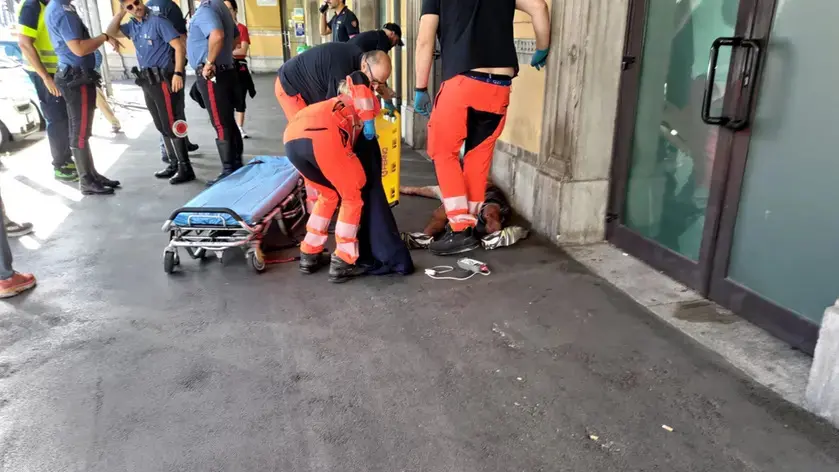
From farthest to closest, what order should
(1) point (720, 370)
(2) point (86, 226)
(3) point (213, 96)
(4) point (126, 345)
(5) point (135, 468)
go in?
(3) point (213, 96)
(2) point (86, 226)
(4) point (126, 345)
(1) point (720, 370)
(5) point (135, 468)

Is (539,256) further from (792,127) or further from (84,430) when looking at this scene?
(84,430)

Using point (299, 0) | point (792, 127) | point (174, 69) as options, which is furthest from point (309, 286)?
point (299, 0)

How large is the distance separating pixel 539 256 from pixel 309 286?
5.40 feet

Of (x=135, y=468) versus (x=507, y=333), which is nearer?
(x=135, y=468)

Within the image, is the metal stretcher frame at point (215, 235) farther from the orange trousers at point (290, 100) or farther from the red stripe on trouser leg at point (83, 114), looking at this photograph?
the red stripe on trouser leg at point (83, 114)

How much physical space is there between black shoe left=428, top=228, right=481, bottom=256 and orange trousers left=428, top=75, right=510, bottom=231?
5 cm

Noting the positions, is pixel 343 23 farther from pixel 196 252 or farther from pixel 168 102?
pixel 196 252

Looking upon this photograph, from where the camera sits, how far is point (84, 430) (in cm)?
237

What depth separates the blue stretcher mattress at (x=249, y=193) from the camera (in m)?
3.86

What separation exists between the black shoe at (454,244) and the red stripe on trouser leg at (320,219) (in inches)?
33.9

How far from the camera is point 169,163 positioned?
661 centimetres

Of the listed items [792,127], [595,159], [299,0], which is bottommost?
[595,159]

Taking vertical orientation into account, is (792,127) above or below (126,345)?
above

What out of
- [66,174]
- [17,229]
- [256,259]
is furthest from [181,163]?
[256,259]
